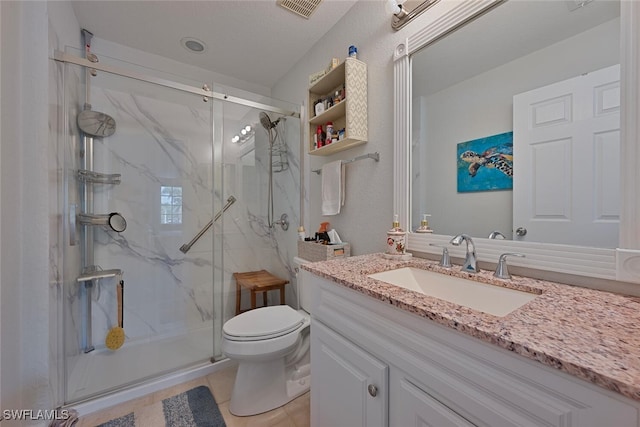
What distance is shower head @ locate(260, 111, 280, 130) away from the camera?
216 centimetres

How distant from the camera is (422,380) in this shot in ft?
2.04

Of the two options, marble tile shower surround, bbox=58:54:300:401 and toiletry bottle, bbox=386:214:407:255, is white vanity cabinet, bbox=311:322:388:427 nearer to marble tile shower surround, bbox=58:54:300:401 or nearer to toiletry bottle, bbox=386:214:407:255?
toiletry bottle, bbox=386:214:407:255

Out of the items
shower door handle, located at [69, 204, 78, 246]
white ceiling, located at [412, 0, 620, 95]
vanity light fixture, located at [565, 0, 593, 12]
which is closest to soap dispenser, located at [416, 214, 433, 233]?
white ceiling, located at [412, 0, 620, 95]

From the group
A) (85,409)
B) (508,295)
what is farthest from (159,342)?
(508,295)

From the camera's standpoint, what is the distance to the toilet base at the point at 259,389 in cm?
133

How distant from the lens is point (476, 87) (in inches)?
40.4

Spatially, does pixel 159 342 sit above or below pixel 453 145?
below

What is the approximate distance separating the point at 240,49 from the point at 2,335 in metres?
2.10

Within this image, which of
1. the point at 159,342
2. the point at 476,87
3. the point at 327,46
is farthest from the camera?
the point at 159,342

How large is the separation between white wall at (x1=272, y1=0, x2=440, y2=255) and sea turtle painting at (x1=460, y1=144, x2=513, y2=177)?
375mm

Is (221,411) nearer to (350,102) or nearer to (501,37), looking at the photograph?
(350,102)

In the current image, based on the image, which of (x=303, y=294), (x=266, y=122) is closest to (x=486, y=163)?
(x=303, y=294)

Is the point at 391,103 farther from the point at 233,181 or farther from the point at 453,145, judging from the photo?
the point at 233,181

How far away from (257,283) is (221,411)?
868mm
